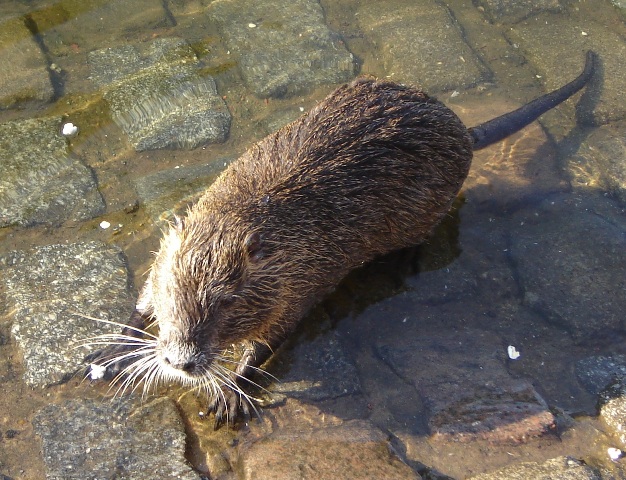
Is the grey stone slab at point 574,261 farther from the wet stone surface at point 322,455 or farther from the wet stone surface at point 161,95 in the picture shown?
the wet stone surface at point 161,95

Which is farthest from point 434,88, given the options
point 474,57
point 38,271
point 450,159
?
point 38,271

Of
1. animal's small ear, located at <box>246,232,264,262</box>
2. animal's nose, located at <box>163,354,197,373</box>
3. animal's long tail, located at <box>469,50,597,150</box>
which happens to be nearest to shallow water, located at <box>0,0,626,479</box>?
animal's long tail, located at <box>469,50,597,150</box>

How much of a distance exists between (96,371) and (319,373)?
1.14 meters

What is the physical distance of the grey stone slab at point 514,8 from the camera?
20.3 ft

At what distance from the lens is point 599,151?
5.21 meters

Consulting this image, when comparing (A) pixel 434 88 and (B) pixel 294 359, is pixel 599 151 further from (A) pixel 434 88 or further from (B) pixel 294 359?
(B) pixel 294 359

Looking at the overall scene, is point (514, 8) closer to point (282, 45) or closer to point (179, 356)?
point (282, 45)

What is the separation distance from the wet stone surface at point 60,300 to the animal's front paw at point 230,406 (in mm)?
750

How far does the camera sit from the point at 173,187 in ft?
14.9

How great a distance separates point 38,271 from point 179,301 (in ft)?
4.73

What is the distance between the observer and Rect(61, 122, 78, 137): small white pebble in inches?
188

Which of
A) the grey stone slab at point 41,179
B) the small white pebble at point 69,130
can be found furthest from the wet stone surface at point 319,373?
the small white pebble at point 69,130

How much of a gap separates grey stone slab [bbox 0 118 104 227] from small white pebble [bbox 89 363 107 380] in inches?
44.3

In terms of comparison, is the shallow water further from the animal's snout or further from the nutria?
the animal's snout
